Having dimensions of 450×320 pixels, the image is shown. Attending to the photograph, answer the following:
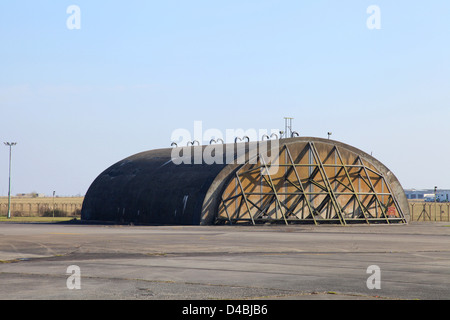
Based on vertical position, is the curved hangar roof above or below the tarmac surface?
above

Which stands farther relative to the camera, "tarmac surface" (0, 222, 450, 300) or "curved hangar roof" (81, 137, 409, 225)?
"curved hangar roof" (81, 137, 409, 225)

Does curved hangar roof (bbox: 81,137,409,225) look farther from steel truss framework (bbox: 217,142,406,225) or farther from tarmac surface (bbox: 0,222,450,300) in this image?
tarmac surface (bbox: 0,222,450,300)

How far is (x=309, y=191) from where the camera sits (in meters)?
54.8

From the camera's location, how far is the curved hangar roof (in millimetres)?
49500

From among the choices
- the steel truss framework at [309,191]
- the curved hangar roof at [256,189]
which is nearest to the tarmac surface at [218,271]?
the curved hangar roof at [256,189]

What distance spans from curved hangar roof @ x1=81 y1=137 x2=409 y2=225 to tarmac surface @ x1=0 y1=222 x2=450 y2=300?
2190cm

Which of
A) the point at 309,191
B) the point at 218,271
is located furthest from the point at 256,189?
the point at 218,271

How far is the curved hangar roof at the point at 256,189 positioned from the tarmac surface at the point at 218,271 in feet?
71.9

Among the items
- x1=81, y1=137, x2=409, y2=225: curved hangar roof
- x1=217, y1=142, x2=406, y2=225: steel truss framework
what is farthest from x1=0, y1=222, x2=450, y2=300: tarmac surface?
x1=217, y1=142, x2=406, y2=225: steel truss framework

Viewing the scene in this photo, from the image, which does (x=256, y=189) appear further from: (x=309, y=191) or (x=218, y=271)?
(x=218, y=271)

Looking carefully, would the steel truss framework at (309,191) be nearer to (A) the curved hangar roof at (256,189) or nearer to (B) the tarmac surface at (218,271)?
(A) the curved hangar roof at (256,189)

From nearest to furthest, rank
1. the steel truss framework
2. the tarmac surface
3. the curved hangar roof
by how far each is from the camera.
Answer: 1. the tarmac surface
2. the curved hangar roof
3. the steel truss framework

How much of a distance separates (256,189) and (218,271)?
34745mm
